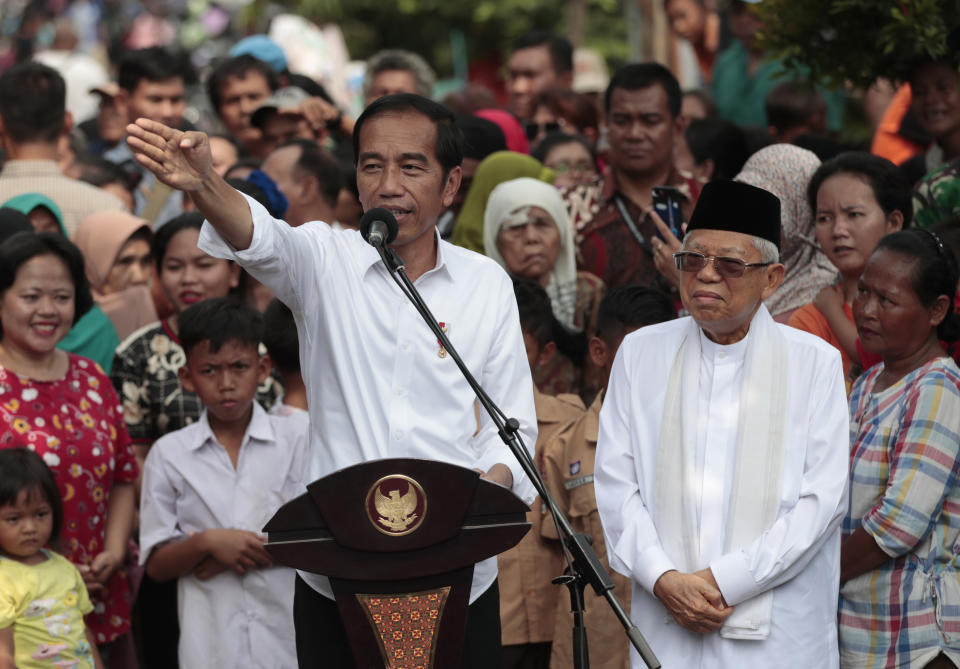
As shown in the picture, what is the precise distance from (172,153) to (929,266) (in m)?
2.90

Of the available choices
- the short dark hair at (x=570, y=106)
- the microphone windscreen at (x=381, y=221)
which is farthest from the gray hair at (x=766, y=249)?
the short dark hair at (x=570, y=106)

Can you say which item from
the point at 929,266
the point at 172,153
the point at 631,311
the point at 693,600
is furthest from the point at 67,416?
the point at 929,266

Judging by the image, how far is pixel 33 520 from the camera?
17.4ft

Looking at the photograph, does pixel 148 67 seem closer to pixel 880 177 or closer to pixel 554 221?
pixel 554 221

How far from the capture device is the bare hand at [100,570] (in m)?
5.61

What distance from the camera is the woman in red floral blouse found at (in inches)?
222

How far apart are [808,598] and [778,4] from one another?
339 centimetres

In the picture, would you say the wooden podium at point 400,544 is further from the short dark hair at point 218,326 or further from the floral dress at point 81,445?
the floral dress at point 81,445

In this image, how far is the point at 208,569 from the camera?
18.2 feet

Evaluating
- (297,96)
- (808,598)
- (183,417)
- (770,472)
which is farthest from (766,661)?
(297,96)

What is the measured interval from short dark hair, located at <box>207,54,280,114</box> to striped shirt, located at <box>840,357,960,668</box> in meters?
5.55

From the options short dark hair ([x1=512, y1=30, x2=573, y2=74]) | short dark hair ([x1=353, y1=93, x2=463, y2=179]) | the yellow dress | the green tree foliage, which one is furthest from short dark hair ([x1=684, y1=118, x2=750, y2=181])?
the yellow dress

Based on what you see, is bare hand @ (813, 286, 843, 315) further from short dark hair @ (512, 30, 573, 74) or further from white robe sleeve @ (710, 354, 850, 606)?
short dark hair @ (512, 30, 573, 74)

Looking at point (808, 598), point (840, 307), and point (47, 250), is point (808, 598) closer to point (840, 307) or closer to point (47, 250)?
point (840, 307)
